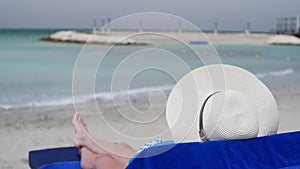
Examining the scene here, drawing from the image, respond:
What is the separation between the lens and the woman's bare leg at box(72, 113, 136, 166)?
84.5 inches

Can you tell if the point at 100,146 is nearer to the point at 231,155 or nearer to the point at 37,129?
the point at 231,155

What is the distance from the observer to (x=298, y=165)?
78.0 inches

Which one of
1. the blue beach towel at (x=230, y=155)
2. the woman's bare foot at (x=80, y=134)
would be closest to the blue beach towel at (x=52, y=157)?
the woman's bare foot at (x=80, y=134)

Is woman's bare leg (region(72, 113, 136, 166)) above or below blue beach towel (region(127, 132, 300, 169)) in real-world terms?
below

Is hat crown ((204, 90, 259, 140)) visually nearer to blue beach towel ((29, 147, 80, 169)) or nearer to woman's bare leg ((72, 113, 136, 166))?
woman's bare leg ((72, 113, 136, 166))

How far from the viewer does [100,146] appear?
228 cm

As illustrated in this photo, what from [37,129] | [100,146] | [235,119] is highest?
[235,119]

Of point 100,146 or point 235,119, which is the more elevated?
point 235,119

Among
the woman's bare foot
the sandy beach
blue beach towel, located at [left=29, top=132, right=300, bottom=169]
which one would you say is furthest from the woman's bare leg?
blue beach towel, located at [left=29, top=132, right=300, bottom=169]

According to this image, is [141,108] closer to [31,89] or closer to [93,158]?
[93,158]

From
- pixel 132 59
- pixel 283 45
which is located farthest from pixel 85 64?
pixel 283 45

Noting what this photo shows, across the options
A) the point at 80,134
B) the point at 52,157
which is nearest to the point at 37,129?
the point at 52,157

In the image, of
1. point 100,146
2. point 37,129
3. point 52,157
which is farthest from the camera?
point 37,129

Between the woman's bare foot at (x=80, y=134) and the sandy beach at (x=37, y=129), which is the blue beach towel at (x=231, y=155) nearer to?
the woman's bare foot at (x=80, y=134)
